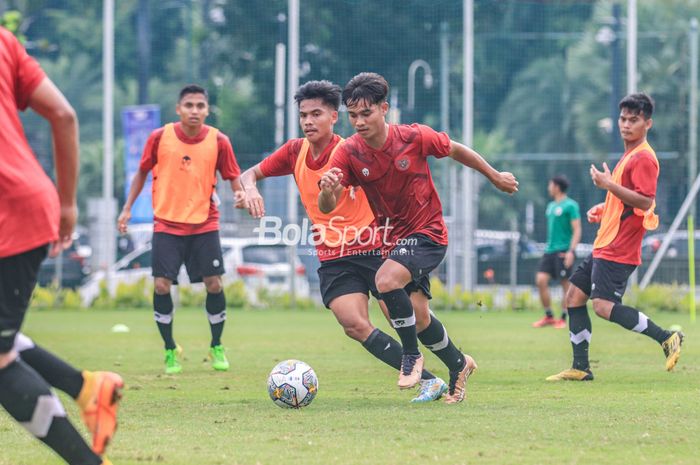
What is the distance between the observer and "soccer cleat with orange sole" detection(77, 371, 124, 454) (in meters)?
4.85

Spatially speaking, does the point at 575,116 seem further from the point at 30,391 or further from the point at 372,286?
the point at 30,391

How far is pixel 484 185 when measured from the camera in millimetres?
41906

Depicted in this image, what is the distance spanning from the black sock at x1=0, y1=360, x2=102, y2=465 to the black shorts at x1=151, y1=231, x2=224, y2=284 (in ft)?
19.7

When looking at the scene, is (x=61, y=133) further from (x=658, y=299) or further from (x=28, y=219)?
(x=658, y=299)

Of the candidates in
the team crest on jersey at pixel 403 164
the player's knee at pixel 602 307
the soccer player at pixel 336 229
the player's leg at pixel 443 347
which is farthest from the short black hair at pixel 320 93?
the player's knee at pixel 602 307

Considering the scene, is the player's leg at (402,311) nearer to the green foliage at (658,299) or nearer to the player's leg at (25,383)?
the player's leg at (25,383)

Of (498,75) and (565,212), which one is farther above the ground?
(498,75)

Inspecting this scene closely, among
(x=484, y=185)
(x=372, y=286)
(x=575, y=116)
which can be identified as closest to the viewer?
(x=372, y=286)

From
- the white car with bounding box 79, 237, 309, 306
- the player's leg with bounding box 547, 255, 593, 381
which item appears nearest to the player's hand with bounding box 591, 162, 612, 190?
the player's leg with bounding box 547, 255, 593, 381

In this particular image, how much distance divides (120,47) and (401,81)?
19416 millimetres

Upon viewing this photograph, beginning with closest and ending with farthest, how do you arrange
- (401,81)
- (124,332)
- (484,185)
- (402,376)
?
(402,376)
(124,332)
(401,81)
(484,185)

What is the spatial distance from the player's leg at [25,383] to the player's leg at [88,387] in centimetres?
8

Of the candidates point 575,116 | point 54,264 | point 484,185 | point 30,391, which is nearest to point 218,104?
point 54,264

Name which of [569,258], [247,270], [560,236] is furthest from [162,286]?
[247,270]
